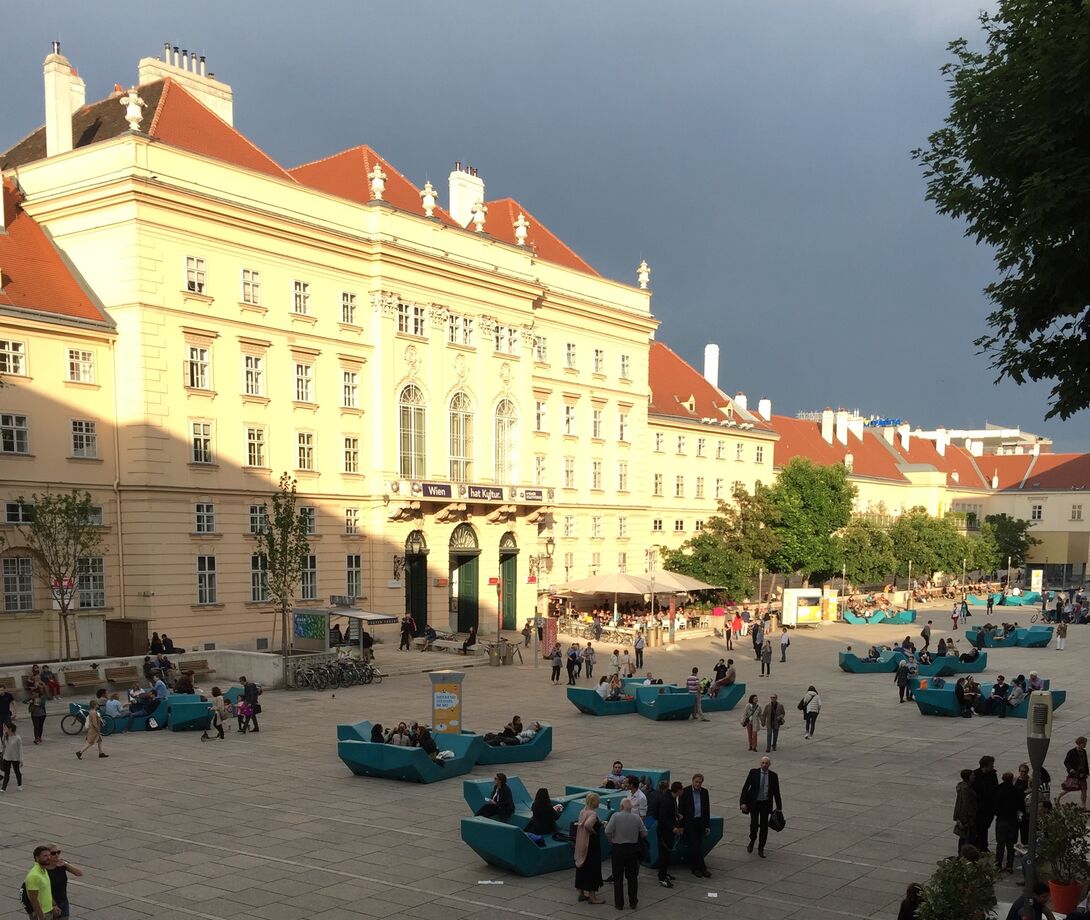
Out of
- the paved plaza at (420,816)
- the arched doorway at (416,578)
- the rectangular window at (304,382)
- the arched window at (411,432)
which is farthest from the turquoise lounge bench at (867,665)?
the rectangular window at (304,382)

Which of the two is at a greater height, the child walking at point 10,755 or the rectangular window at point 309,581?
the rectangular window at point 309,581

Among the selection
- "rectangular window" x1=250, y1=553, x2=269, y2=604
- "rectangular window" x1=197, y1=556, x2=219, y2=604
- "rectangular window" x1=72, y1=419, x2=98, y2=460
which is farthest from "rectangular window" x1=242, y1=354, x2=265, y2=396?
"rectangular window" x1=197, y1=556, x2=219, y2=604

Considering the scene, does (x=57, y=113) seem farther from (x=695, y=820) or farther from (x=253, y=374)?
(x=695, y=820)

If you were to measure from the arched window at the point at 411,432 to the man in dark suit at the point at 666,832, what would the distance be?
112ft

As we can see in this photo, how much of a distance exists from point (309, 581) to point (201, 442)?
25.4ft

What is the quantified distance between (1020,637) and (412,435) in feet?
101

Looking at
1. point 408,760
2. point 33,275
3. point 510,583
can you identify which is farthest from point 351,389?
point 408,760

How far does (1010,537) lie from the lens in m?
99.4

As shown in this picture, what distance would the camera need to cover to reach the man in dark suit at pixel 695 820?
51.0 ft

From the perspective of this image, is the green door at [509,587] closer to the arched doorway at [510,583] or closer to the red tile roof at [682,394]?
the arched doorway at [510,583]

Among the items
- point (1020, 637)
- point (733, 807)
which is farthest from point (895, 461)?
point (733, 807)

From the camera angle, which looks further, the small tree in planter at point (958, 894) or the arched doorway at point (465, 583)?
the arched doorway at point (465, 583)

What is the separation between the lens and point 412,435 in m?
49.2

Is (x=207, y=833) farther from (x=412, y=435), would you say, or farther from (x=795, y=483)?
(x=795, y=483)
